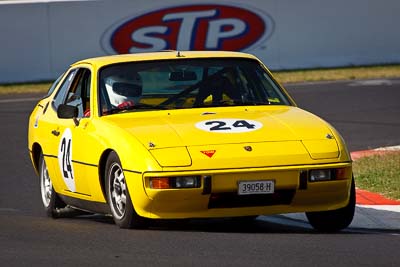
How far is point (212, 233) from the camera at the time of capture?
8.21 meters

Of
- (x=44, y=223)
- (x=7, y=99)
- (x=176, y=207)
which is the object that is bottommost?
(x=7, y=99)

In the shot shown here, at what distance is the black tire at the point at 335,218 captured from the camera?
862 cm

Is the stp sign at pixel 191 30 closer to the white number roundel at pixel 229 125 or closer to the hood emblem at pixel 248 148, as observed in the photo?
the white number roundel at pixel 229 125

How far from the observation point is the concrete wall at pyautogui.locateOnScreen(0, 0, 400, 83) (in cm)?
2442

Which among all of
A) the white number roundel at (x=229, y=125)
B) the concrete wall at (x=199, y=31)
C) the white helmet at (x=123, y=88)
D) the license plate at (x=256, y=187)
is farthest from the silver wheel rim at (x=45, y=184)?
the concrete wall at (x=199, y=31)

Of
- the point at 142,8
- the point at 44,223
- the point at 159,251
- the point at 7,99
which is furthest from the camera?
the point at 142,8

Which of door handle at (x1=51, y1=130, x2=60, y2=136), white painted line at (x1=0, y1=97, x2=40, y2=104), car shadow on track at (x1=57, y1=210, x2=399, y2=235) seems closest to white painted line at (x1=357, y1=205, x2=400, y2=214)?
car shadow on track at (x1=57, y1=210, x2=399, y2=235)

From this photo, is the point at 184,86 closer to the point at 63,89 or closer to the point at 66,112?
the point at 66,112

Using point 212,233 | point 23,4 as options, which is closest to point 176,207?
point 212,233

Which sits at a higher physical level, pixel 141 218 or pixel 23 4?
pixel 141 218

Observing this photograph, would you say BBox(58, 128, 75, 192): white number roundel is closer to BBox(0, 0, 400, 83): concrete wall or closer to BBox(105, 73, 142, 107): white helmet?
BBox(105, 73, 142, 107): white helmet

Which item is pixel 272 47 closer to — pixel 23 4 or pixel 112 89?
pixel 23 4

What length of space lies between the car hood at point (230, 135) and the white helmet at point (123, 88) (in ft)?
0.94

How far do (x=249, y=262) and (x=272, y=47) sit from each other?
1888 centimetres
